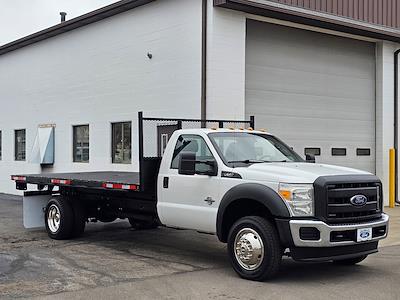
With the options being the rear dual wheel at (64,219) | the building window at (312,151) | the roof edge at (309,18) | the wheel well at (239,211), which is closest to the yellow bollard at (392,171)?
the building window at (312,151)

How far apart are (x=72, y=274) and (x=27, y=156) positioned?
14033mm

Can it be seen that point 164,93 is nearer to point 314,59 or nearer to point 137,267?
point 314,59

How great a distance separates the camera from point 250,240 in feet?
24.5

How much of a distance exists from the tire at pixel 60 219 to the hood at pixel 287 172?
4.29 meters

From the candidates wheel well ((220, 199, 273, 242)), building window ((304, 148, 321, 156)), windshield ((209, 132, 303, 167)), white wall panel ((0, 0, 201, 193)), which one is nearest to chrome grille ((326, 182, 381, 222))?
wheel well ((220, 199, 273, 242))

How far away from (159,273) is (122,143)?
874 centimetres

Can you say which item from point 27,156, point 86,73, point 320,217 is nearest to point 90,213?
point 320,217

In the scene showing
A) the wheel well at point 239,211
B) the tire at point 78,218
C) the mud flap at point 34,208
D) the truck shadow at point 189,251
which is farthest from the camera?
the mud flap at point 34,208

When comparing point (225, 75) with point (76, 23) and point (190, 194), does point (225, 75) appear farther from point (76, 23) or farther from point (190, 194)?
point (76, 23)

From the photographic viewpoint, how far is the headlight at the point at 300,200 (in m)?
7.25

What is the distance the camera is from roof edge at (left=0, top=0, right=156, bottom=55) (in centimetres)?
1567

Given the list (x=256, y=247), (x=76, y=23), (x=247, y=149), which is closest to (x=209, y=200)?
(x=247, y=149)

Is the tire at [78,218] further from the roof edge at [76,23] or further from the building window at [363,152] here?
the building window at [363,152]

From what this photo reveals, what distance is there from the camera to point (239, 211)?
8047 mm
